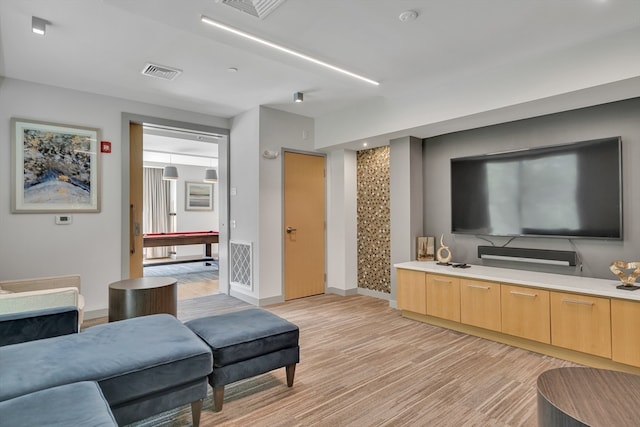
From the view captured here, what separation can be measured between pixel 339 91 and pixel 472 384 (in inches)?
131

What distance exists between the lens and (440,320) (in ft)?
12.7

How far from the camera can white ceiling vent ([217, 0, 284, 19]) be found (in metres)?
2.34

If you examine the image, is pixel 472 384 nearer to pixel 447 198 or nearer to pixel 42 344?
pixel 447 198

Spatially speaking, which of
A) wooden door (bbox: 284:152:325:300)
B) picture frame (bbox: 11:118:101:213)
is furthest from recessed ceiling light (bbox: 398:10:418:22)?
picture frame (bbox: 11:118:101:213)

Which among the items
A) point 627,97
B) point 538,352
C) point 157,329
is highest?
point 627,97

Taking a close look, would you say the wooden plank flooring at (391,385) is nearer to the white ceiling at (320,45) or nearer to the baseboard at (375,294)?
the baseboard at (375,294)

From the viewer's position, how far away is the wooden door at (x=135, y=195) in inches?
179

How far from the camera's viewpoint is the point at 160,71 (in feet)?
11.7

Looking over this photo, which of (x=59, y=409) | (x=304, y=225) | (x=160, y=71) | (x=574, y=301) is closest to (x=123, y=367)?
(x=59, y=409)

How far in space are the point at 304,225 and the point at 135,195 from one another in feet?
7.74

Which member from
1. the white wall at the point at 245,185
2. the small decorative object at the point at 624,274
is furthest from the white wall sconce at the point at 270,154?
the small decorative object at the point at 624,274

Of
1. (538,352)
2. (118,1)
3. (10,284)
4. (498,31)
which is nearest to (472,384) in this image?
(538,352)

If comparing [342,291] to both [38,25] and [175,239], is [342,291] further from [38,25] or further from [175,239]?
[38,25]

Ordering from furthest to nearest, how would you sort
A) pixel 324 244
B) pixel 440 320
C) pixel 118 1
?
pixel 324 244
pixel 440 320
pixel 118 1
